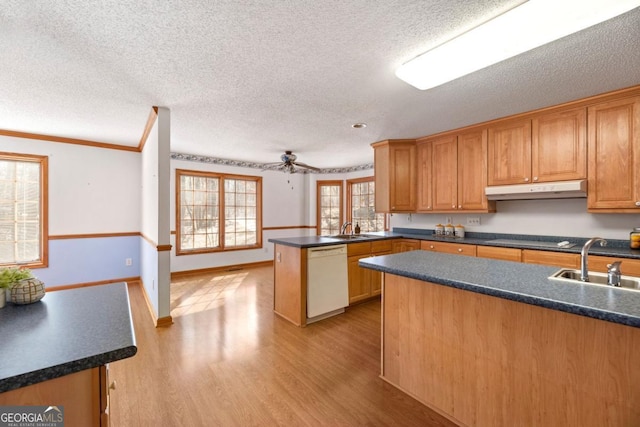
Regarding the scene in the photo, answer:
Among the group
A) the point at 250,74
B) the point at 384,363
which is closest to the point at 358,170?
the point at 250,74

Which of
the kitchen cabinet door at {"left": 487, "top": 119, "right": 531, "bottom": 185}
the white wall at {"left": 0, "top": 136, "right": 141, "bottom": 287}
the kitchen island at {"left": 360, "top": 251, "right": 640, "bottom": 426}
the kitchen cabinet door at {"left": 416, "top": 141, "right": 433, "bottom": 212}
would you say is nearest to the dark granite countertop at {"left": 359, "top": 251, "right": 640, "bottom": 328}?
Answer: the kitchen island at {"left": 360, "top": 251, "right": 640, "bottom": 426}

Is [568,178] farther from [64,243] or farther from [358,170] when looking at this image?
[64,243]

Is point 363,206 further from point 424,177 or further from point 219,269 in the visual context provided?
point 219,269

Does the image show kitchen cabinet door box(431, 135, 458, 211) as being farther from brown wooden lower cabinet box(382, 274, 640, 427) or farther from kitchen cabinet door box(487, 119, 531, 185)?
brown wooden lower cabinet box(382, 274, 640, 427)

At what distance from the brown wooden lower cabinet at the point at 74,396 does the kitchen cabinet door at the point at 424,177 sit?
13.0ft

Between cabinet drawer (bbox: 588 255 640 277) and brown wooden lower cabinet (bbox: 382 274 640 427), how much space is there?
179 cm

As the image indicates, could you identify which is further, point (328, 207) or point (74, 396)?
point (328, 207)

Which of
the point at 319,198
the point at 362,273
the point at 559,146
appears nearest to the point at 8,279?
the point at 362,273

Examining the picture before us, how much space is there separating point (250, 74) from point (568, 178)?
10.7 feet

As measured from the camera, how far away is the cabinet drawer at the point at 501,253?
296cm

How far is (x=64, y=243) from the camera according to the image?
4117 millimetres

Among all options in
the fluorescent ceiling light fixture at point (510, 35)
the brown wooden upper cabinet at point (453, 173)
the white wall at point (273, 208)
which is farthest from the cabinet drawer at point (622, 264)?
the white wall at point (273, 208)

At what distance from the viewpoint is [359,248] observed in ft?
11.9

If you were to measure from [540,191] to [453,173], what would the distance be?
41.4 inches
